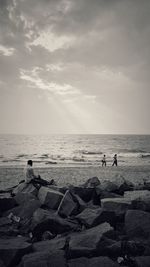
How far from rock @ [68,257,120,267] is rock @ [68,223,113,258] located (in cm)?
26

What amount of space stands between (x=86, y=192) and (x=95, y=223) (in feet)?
8.13

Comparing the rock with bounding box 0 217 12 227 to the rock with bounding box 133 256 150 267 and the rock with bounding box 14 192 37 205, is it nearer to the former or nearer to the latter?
the rock with bounding box 14 192 37 205

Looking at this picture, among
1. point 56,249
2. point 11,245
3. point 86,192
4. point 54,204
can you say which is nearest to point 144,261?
point 56,249

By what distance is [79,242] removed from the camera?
15.2 feet

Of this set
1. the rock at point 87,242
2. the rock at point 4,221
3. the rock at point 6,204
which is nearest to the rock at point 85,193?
the rock at point 6,204

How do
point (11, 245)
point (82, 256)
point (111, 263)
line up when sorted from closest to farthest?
point (111, 263)
point (82, 256)
point (11, 245)

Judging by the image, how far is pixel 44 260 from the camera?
402 centimetres

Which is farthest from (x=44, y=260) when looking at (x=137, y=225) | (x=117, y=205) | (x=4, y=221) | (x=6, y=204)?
(x=6, y=204)

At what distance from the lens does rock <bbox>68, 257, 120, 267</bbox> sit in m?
3.95

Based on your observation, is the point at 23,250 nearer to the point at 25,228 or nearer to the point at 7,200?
the point at 25,228

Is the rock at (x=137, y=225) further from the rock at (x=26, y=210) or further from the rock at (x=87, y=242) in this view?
the rock at (x=26, y=210)

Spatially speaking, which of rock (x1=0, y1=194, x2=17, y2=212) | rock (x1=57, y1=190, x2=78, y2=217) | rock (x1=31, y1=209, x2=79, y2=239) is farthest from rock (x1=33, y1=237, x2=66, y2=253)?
rock (x1=0, y1=194, x2=17, y2=212)

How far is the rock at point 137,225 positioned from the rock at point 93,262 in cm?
129

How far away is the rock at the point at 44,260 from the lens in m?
3.95
